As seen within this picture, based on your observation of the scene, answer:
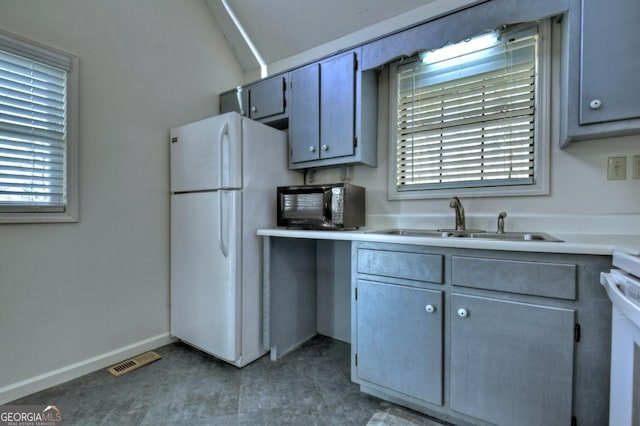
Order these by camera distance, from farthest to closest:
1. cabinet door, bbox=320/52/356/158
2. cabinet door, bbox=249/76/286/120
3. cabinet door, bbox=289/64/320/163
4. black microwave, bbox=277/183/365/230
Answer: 1. cabinet door, bbox=249/76/286/120
2. cabinet door, bbox=289/64/320/163
3. cabinet door, bbox=320/52/356/158
4. black microwave, bbox=277/183/365/230

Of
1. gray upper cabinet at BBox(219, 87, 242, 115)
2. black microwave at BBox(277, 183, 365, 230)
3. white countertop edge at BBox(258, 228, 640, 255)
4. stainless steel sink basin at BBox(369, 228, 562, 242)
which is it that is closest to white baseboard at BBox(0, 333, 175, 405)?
black microwave at BBox(277, 183, 365, 230)

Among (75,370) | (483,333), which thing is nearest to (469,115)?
(483,333)

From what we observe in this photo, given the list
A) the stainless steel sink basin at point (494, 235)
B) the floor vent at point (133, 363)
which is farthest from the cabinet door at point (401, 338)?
the floor vent at point (133, 363)

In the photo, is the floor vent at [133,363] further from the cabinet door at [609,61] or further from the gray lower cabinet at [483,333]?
A: the cabinet door at [609,61]

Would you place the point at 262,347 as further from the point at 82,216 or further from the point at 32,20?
the point at 32,20

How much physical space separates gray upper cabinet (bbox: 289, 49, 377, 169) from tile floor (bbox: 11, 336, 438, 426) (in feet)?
4.75

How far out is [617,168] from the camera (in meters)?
1.53

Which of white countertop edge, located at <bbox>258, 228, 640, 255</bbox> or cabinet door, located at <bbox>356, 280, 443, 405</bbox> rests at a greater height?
white countertop edge, located at <bbox>258, 228, 640, 255</bbox>

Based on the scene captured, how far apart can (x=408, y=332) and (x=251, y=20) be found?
9.27ft

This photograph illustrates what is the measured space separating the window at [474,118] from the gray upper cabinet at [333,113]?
246 mm

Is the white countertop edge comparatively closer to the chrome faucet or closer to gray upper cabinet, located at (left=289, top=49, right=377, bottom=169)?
the chrome faucet

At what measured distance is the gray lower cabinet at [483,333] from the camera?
44.8 inches

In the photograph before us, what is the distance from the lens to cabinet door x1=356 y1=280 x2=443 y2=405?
142 cm


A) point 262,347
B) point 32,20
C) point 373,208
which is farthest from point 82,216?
point 373,208
